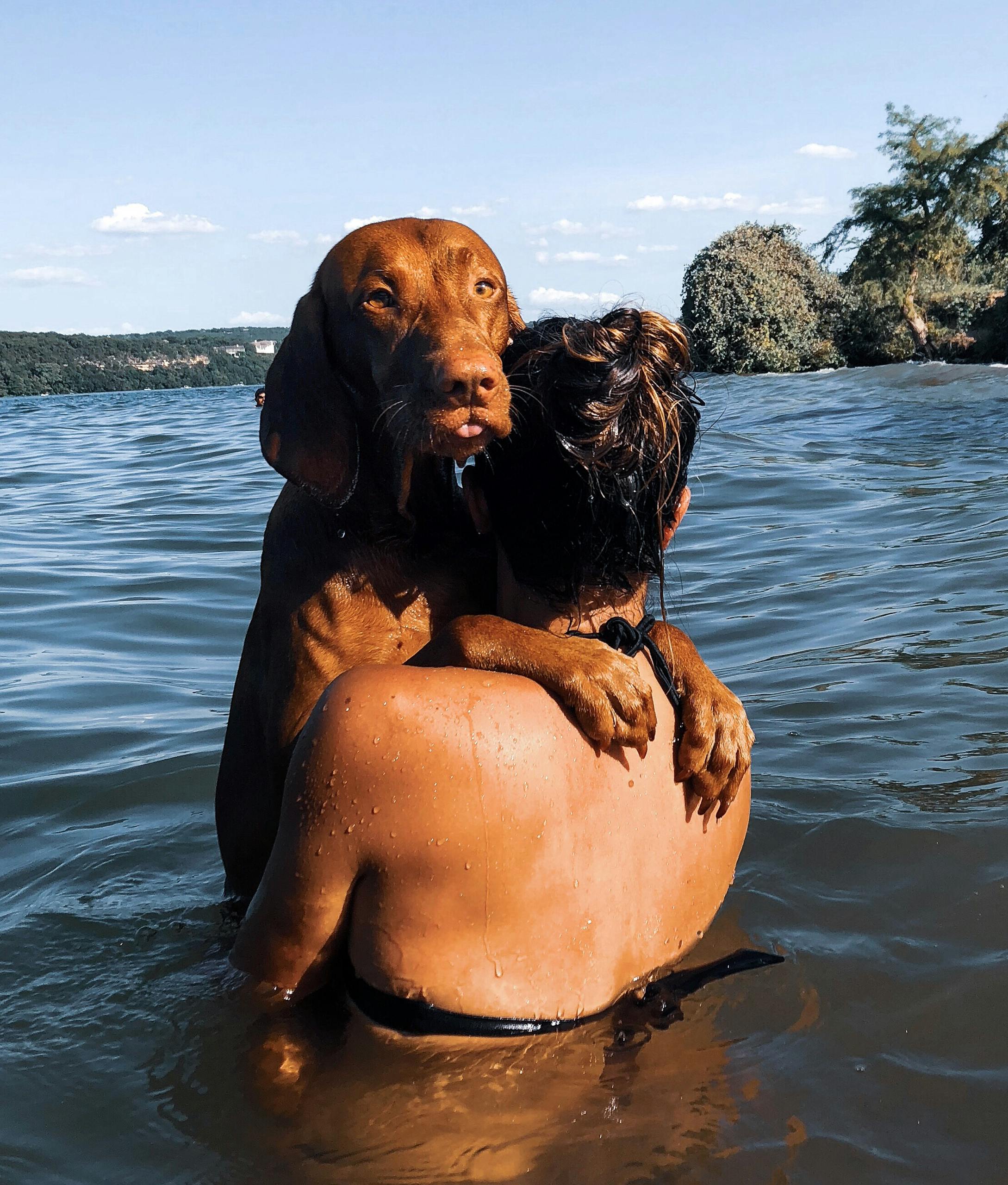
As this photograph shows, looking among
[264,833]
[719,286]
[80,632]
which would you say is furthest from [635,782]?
[719,286]

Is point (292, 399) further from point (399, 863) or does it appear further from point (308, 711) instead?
point (399, 863)

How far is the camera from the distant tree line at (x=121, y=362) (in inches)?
3024

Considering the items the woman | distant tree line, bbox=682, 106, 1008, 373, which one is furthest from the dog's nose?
distant tree line, bbox=682, 106, 1008, 373

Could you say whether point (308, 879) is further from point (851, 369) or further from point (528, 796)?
point (851, 369)

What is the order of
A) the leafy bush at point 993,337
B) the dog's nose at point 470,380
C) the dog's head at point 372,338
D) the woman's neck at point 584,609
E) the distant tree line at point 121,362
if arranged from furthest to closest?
the distant tree line at point 121,362 < the leafy bush at point 993,337 < the dog's head at point 372,338 < the woman's neck at point 584,609 < the dog's nose at point 470,380

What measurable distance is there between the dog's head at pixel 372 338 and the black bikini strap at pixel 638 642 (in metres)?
0.62

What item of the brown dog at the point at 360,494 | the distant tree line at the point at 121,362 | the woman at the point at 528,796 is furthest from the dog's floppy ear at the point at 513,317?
the distant tree line at the point at 121,362

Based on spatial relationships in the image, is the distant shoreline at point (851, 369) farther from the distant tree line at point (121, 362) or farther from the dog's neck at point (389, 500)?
the distant tree line at point (121, 362)

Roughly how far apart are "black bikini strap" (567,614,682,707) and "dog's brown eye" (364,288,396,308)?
3.20 feet

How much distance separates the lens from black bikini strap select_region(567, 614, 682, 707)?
8.50 ft

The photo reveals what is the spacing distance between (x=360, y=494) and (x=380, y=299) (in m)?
0.48

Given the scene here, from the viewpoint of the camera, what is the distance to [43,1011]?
10.9 feet

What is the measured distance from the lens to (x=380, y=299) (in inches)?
121

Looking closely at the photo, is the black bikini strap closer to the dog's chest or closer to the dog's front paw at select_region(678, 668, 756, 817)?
the dog's front paw at select_region(678, 668, 756, 817)
